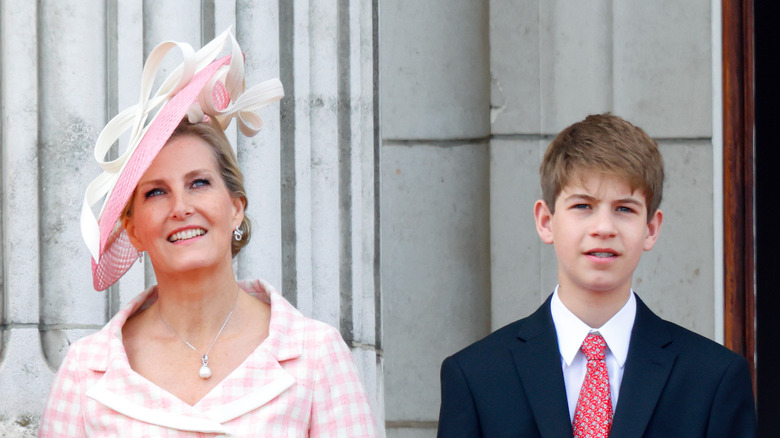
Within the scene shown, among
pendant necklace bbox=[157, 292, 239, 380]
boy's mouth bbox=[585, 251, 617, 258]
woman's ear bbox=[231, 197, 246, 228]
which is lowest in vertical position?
pendant necklace bbox=[157, 292, 239, 380]

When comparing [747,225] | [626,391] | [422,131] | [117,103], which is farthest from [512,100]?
[626,391]

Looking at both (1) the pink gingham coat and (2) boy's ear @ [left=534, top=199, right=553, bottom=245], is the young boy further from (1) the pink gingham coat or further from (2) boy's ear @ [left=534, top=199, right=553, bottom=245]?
(1) the pink gingham coat

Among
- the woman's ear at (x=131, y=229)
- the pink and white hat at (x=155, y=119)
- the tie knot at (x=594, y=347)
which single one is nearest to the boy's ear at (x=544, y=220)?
the tie knot at (x=594, y=347)

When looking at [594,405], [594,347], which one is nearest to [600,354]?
[594,347]

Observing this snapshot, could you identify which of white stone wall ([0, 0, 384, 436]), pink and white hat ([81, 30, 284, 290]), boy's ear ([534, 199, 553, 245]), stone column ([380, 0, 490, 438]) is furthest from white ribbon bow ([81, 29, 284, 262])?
stone column ([380, 0, 490, 438])

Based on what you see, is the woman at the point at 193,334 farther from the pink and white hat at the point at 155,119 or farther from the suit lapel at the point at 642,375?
the suit lapel at the point at 642,375

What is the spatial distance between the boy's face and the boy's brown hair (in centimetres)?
2

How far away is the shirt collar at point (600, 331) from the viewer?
2.54m

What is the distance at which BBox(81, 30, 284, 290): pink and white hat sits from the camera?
8.12 ft

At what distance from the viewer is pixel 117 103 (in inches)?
125

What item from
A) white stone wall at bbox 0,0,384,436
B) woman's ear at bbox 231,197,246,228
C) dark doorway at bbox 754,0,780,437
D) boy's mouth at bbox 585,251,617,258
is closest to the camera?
boy's mouth at bbox 585,251,617,258

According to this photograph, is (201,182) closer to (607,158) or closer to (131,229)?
Answer: (131,229)

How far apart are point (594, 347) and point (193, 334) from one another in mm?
896

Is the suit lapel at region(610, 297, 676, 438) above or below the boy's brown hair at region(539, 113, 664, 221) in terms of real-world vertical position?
below
